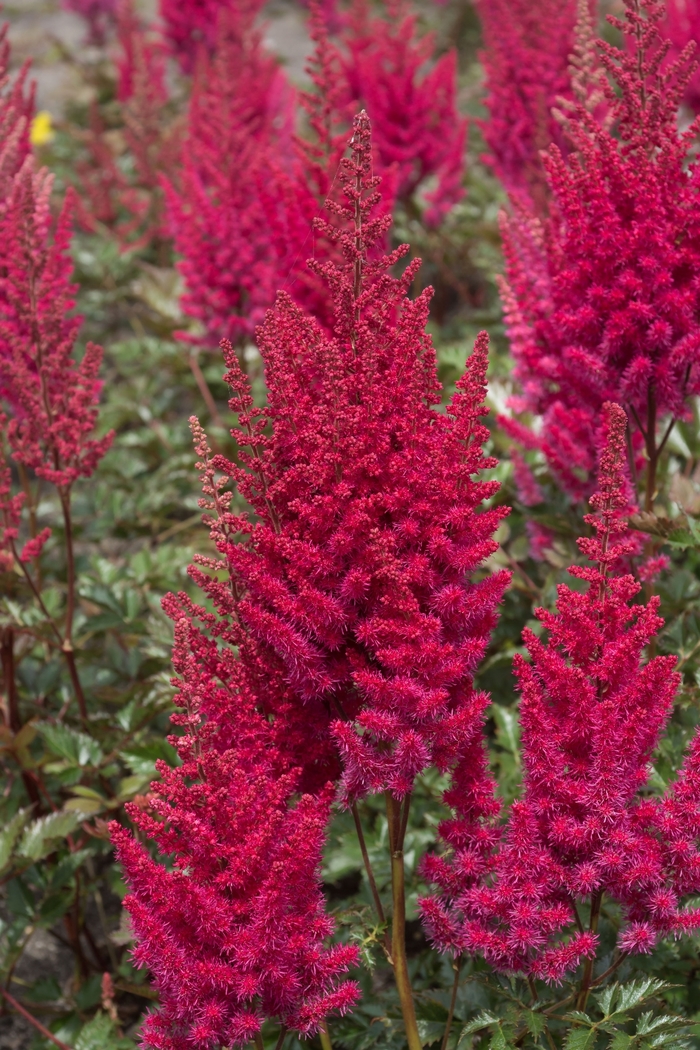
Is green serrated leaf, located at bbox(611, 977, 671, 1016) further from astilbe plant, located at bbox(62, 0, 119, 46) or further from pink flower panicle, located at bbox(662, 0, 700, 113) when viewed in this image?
astilbe plant, located at bbox(62, 0, 119, 46)

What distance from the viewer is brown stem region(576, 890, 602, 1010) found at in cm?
163

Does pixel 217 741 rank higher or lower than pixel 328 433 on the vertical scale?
lower

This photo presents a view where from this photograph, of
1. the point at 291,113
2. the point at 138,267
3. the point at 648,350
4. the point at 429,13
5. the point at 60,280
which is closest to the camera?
the point at 648,350

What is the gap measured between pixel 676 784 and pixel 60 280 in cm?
180

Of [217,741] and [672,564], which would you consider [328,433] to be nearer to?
[217,741]

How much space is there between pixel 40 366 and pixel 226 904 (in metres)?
1.33

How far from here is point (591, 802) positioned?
1.51 meters

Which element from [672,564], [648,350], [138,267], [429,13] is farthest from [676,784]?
[429,13]

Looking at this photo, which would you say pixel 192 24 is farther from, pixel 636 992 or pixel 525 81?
pixel 636 992

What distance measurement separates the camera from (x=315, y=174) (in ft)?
9.09

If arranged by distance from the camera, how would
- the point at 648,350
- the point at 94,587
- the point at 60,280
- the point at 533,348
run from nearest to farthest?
the point at 648,350 < the point at 533,348 < the point at 60,280 < the point at 94,587

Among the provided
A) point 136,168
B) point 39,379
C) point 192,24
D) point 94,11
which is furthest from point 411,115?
point 94,11

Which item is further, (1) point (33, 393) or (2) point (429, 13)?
(2) point (429, 13)

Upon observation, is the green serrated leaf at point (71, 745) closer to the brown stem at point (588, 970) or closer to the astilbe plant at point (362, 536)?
the astilbe plant at point (362, 536)
